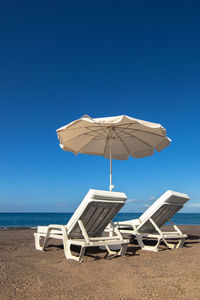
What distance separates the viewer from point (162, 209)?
5.03m

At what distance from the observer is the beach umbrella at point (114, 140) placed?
6.17m

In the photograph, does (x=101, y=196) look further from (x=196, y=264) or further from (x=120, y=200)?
(x=196, y=264)

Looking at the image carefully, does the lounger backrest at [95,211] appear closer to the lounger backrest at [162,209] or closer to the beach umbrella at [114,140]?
the lounger backrest at [162,209]

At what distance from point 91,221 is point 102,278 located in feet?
4.61

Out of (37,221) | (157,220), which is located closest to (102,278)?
(157,220)

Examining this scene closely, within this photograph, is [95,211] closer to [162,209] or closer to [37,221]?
[162,209]

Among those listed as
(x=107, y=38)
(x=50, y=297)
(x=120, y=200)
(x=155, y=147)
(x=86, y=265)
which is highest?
(x=107, y=38)

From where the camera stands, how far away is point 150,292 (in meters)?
2.32

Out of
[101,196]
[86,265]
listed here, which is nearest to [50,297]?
[86,265]

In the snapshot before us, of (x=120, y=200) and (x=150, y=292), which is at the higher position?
(x=120, y=200)

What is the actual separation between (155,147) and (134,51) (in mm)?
8995

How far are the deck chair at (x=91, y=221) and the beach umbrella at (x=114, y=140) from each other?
4.27 feet

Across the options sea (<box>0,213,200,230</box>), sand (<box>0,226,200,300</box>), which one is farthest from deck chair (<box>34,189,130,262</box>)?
sea (<box>0,213,200,230</box>)

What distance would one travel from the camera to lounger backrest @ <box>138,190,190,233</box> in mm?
4875
